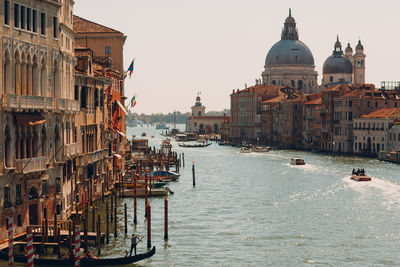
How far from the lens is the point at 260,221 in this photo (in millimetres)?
34844

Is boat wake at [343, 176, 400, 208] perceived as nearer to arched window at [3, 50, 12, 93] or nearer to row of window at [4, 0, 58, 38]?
row of window at [4, 0, 58, 38]

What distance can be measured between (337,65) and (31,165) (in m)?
113

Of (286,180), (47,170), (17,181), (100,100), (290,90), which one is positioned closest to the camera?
(17,181)

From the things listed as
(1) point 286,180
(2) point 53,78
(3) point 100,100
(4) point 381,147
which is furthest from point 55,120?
(4) point 381,147

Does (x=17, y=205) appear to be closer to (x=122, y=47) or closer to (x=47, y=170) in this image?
(x=47, y=170)

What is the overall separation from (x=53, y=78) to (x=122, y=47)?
23431mm

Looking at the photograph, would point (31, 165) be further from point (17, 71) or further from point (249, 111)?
point (249, 111)

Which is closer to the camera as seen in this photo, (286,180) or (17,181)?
(17,181)

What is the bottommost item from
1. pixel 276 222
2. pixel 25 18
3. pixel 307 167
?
pixel 276 222

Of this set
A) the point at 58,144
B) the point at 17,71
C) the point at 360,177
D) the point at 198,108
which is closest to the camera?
the point at 17,71

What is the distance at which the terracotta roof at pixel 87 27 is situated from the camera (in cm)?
4972

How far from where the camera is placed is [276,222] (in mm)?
34625

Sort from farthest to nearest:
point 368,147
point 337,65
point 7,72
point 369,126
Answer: point 337,65, point 369,126, point 368,147, point 7,72

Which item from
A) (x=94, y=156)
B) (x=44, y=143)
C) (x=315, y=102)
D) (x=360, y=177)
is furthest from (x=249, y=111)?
(x=44, y=143)
